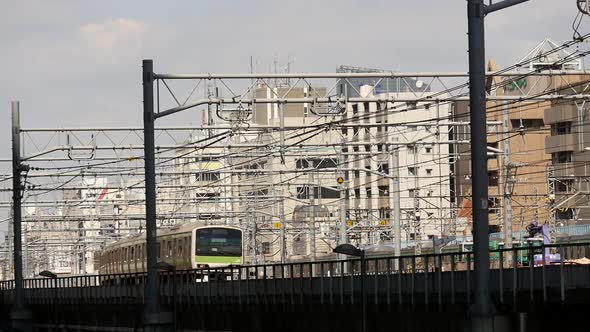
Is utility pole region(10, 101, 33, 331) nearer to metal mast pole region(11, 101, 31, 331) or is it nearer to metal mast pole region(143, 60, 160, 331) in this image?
metal mast pole region(11, 101, 31, 331)

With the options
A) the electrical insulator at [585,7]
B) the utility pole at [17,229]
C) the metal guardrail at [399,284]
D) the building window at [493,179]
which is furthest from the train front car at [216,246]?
the building window at [493,179]

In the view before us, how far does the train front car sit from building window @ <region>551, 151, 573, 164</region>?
138ft

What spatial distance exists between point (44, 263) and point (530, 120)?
77663 mm

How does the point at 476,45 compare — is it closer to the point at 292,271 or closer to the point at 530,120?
the point at 292,271

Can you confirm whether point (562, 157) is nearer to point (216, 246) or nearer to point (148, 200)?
point (216, 246)

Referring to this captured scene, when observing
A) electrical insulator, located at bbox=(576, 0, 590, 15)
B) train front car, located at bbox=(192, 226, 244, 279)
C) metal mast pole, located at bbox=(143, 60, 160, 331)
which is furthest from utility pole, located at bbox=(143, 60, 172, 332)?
train front car, located at bbox=(192, 226, 244, 279)

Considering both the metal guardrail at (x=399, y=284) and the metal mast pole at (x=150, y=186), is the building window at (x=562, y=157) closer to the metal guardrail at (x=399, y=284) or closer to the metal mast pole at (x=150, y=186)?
the metal guardrail at (x=399, y=284)

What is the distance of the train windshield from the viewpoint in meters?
66.2

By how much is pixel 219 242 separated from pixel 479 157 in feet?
143

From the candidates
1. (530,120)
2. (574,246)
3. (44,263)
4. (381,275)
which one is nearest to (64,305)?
(381,275)

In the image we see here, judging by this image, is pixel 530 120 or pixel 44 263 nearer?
pixel 530 120

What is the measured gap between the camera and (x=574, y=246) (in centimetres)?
2733

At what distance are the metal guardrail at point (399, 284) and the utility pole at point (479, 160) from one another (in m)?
1.56

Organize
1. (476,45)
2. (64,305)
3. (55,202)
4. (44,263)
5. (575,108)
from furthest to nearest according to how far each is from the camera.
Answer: (44,263), (575,108), (55,202), (64,305), (476,45)
